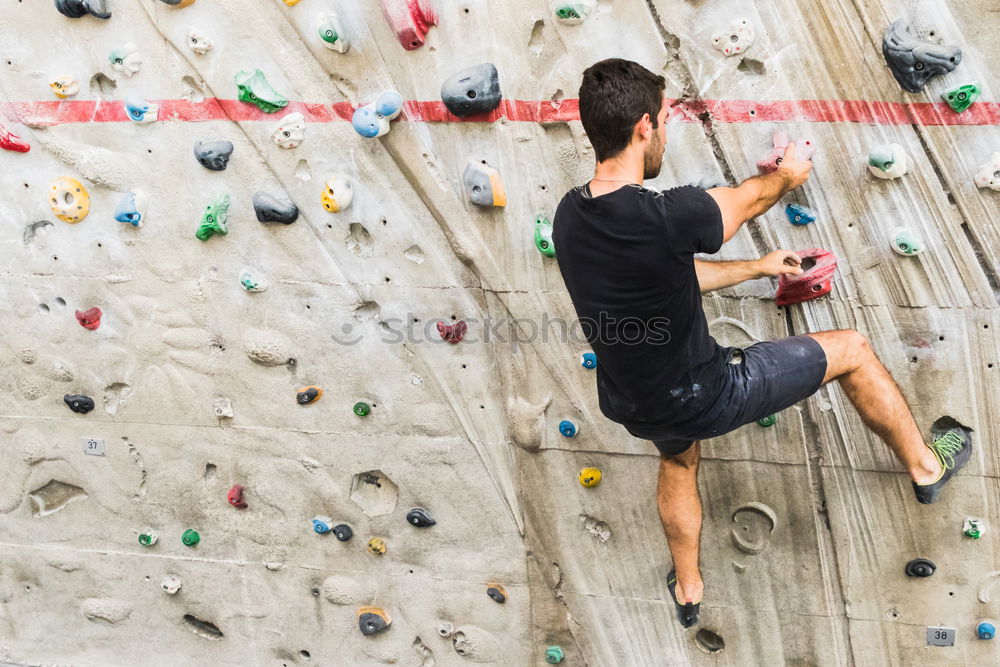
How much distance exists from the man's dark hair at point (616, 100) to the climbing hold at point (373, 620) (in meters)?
1.90

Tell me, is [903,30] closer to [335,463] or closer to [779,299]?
[779,299]

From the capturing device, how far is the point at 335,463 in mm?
3133

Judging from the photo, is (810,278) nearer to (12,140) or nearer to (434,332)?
(434,332)

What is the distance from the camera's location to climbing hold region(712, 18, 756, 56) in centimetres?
243

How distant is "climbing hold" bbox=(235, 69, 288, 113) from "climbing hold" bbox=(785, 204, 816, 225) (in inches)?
58.8

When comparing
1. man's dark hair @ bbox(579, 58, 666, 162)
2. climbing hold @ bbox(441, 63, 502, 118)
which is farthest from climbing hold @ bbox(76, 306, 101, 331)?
man's dark hair @ bbox(579, 58, 666, 162)

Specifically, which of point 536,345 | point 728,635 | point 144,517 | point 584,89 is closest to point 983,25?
point 584,89

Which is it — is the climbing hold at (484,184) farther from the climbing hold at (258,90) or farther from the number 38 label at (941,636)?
the number 38 label at (941,636)

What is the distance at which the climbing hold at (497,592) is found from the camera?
122 inches

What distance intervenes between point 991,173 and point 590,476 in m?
1.40

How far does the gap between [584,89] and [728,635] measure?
182 centimetres

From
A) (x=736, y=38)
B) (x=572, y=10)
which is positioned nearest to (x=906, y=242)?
(x=736, y=38)

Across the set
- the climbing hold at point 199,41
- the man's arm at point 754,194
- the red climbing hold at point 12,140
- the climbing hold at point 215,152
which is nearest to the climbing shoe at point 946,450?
the man's arm at point 754,194

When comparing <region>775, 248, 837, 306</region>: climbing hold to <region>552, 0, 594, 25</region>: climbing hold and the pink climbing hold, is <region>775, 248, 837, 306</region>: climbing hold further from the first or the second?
the pink climbing hold
